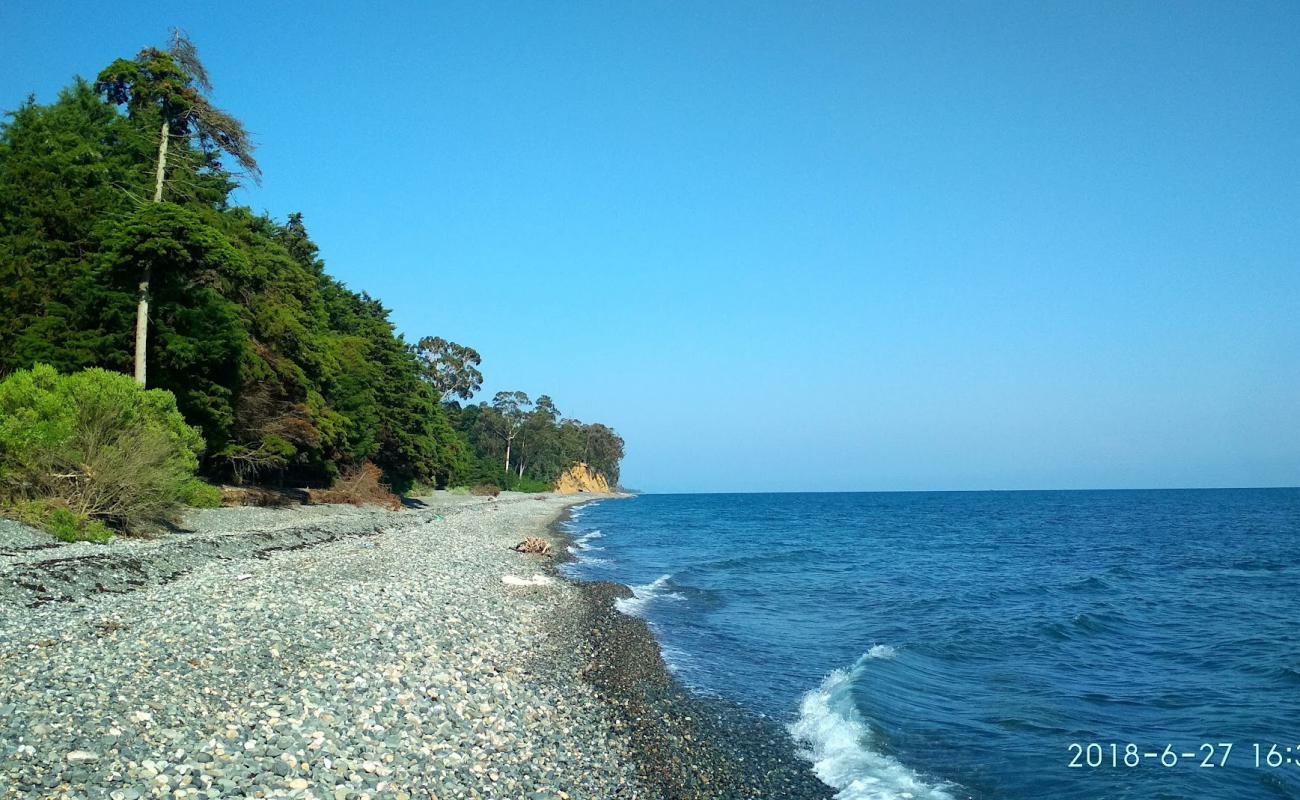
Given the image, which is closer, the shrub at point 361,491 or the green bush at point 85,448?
the green bush at point 85,448

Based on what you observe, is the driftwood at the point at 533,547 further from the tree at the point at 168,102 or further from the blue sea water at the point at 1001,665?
the tree at the point at 168,102

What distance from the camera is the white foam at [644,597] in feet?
70.6

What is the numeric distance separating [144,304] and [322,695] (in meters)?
20.8

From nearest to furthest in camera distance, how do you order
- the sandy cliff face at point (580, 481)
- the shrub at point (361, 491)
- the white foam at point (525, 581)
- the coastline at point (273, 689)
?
the coastline at point (273, 689) → the white foam at point (525, 581) → the shrub at point (361, 491) → the sandy cliff face at point (580, 481)

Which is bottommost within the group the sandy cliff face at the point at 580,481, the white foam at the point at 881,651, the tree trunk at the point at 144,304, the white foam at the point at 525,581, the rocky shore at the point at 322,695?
the sandy cliff face at the point at 580,481

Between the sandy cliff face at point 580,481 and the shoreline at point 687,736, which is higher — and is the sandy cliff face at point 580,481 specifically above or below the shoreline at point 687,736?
below

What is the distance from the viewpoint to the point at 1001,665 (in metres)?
16.7

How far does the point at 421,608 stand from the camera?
1510 cm

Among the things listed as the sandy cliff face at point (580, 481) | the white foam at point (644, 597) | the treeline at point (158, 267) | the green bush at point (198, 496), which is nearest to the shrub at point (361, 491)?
the treeline at point (158, 267)

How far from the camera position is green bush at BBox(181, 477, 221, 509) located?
24.7 metres

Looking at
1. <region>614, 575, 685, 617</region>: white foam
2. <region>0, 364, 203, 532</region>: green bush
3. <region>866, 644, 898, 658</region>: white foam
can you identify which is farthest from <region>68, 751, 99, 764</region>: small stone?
<region>614, 575, 685, 617</region>: white foam

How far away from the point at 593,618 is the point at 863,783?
972 cm

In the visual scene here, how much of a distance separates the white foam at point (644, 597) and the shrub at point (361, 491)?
2533 centimetres

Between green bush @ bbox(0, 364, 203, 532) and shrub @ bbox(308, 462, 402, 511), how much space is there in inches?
977
